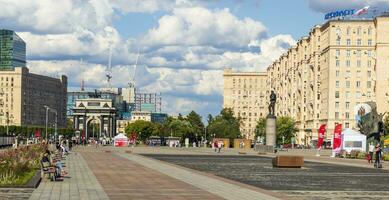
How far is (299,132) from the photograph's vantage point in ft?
584

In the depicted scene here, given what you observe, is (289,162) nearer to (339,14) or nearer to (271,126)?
(271,126)

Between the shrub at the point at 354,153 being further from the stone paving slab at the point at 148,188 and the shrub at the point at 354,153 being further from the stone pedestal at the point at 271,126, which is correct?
the stone paving slab at the point at 148,188

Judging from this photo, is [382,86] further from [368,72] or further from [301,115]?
[301,115]

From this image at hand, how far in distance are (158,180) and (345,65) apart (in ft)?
412

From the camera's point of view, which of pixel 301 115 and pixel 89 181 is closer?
pixel 89 181

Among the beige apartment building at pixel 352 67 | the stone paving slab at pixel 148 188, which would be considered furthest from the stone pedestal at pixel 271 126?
the beige apartment building at pixel 352 67

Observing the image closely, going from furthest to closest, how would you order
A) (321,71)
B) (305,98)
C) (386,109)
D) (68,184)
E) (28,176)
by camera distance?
(305,98), (321,71), (386,109), (28,176), (68,184)

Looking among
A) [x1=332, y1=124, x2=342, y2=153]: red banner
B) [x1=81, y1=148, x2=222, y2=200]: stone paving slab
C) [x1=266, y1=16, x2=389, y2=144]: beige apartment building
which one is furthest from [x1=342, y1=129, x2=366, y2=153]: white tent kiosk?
[x1=266, y1=16, x2=389, y2=144]: beige apartment building

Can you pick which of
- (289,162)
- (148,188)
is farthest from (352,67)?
(148,188)

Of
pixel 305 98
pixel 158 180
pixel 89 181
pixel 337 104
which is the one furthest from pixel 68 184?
pixel 305 98

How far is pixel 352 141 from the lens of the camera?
7669 centimetres

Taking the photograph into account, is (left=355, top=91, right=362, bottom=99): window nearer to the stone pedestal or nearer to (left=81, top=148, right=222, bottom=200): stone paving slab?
the stone pedestal

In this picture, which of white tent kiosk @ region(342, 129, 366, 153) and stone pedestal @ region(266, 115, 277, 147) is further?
stone pedestal @ region(266, 115, 277, 147)

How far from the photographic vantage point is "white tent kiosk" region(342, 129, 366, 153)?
2990 inches
